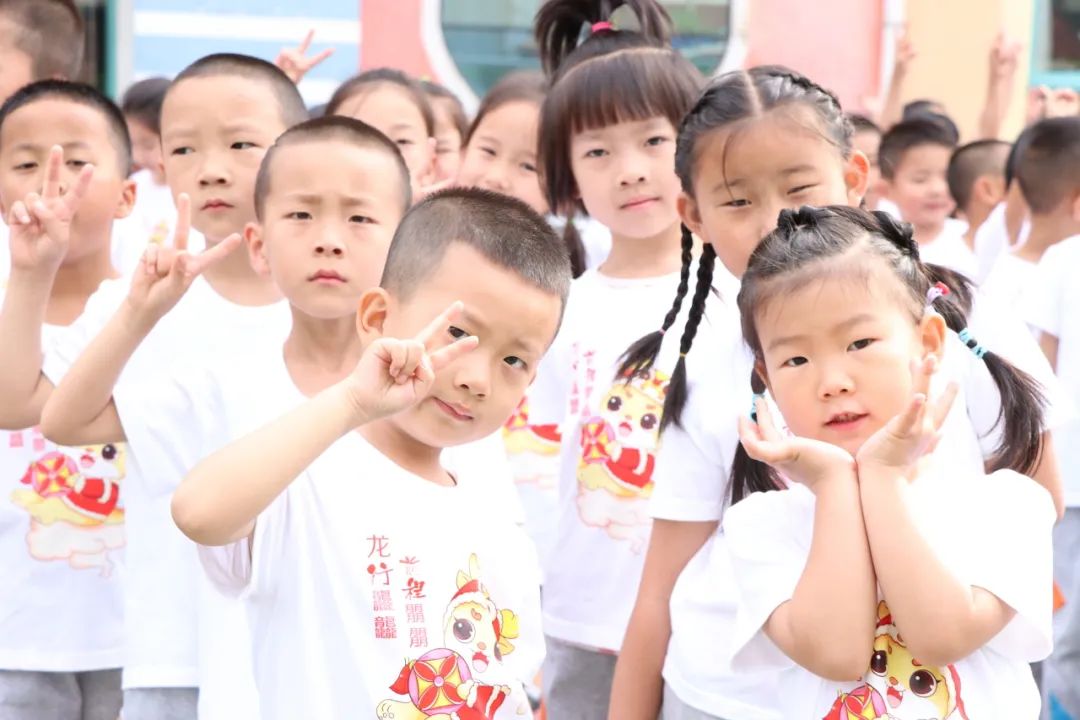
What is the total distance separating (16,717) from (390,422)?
122 cm

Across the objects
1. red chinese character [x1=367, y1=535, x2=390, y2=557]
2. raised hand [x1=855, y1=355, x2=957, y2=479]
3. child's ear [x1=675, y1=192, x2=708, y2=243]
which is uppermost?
child's ear [x1=675, y1=192, x2=708, y2=243]

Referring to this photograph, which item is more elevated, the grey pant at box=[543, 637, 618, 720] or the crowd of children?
the crowd of children

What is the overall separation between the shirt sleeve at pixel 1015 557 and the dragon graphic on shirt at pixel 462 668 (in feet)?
2.04

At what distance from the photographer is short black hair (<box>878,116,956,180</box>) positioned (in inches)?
243

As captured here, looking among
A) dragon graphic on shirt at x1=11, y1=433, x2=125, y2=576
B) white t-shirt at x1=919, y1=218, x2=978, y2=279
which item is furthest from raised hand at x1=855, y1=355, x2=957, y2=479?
white t-shirt at x1=919, y1=218, x2=978, y2=279

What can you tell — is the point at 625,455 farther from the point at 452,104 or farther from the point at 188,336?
the point at 452,104

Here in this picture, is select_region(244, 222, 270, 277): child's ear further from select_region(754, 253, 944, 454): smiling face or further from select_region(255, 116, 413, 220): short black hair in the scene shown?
select_region(754, 253, 944, 454): smiling face

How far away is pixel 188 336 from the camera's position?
2629mm

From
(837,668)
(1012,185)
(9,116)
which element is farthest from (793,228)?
(1012,185)

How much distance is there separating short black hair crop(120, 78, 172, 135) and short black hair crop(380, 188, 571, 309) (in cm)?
350

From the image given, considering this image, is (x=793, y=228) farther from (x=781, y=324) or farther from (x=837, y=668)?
(x=837, y=668)

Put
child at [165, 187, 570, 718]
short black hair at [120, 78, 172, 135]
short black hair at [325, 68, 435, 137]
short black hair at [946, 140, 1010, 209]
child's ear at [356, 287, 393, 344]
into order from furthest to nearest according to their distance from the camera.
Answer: short black hair at [946, 140, 1010, 209] → short black hair at [120, 78, 172, 135] → short black hair at [325, 68, 435, 137] → child's ear at [356, 287, 393, 344] → child at [165, 187, 570, 718]

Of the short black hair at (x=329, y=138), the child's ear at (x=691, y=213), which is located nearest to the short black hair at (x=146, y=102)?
the short black hair at (x=329, y=138)

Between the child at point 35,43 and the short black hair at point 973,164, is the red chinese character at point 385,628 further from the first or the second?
the short black hair at point 973,164
